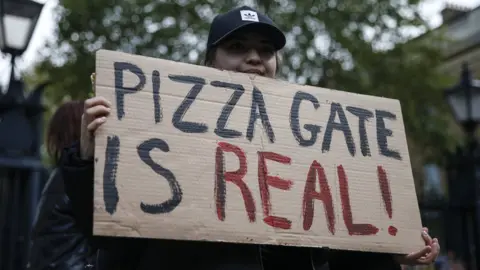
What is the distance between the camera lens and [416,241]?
2.26 meters

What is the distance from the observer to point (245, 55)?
2.28 metres

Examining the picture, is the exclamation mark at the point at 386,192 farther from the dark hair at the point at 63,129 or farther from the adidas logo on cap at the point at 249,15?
the dark hair at the point at 63,129

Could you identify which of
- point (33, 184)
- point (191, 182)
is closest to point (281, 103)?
point (191, 182)

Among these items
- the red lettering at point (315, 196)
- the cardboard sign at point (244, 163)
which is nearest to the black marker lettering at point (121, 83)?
the cardboard sign at point (244, 163)

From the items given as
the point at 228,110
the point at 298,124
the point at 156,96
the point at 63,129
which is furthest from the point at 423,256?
the point at 63,129

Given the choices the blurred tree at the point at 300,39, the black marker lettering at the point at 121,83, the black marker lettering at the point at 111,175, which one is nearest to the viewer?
the black marker lettering at the point at 111,175

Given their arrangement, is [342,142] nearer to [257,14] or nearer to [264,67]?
[264,67]

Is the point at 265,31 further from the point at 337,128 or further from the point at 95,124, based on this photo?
the point at 95,124

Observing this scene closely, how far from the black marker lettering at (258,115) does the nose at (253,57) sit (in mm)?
129

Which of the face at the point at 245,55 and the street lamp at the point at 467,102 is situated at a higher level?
the street lamp at the point at 467,102

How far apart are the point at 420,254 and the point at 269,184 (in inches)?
26.0

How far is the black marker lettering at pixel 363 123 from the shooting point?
2307 mm

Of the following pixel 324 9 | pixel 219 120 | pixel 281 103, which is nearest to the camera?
pixel 219 120

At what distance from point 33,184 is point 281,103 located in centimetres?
375
